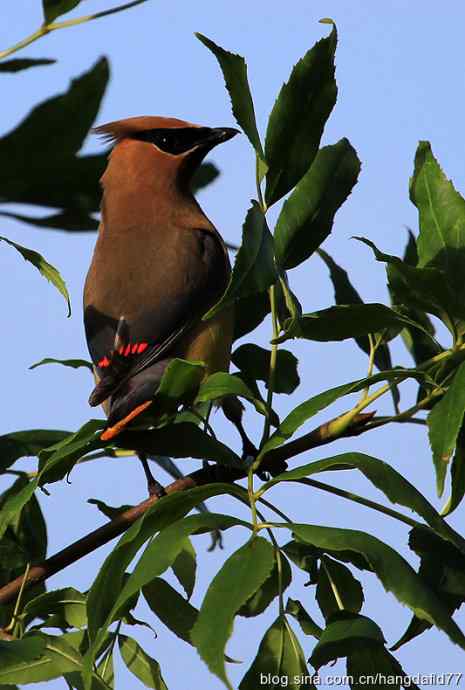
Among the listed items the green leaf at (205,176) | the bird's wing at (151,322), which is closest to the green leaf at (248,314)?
the bird's wing at (151,322)

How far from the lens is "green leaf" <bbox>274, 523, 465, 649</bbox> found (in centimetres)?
184

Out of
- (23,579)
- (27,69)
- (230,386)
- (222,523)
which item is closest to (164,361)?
(23,579)

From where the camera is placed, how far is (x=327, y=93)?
207 cm

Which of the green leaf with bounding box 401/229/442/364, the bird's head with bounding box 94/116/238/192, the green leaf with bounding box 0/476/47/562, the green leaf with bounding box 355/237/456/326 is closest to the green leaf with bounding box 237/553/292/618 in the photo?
the green leaf with bounding box 355/237/456/326

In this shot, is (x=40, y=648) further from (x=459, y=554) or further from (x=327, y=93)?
(x=327, y=93)

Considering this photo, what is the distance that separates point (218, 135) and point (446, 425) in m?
2.72

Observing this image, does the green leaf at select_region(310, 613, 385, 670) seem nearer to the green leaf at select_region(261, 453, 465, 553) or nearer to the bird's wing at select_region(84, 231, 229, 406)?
the green leaf at select_region(261, 453, 465, 553)

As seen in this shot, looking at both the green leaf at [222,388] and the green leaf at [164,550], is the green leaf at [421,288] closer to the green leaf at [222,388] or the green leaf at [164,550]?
the green leaf at [222,388]

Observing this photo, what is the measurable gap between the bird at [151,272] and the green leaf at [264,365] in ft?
0.48

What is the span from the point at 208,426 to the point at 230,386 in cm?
51

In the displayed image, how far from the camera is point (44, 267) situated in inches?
66.2

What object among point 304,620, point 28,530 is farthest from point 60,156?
point 28,530

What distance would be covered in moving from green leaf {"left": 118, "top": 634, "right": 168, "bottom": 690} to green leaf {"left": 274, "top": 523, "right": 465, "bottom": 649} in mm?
696

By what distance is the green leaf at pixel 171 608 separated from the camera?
8.07 ft
